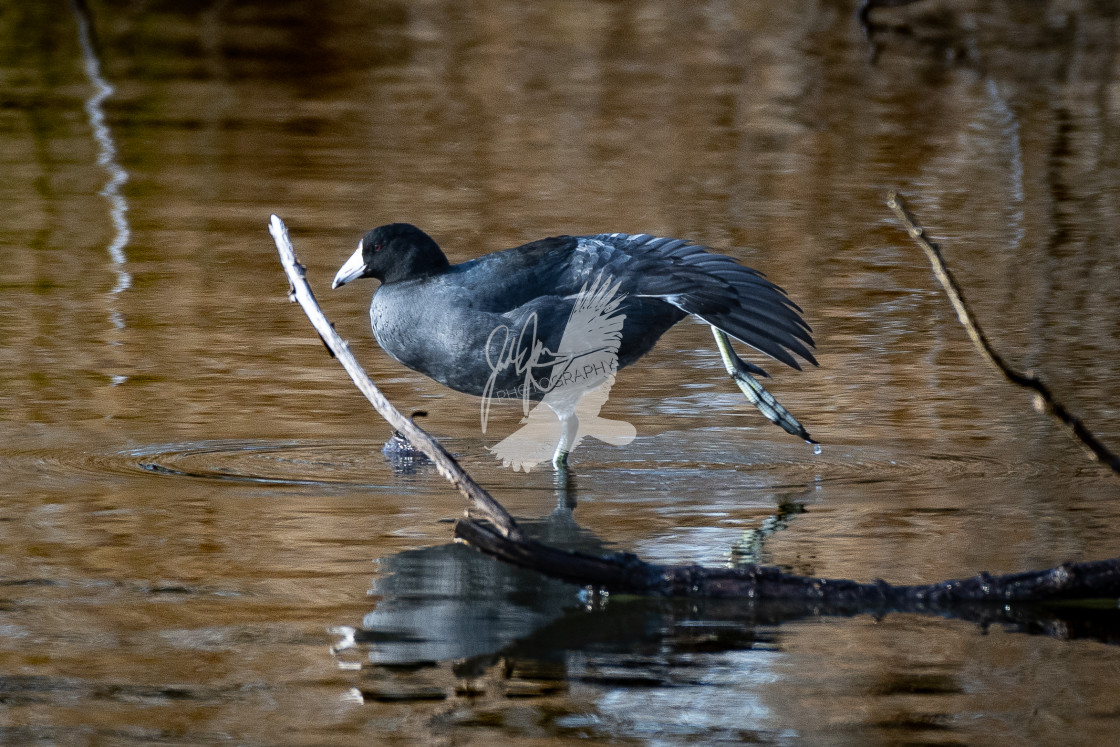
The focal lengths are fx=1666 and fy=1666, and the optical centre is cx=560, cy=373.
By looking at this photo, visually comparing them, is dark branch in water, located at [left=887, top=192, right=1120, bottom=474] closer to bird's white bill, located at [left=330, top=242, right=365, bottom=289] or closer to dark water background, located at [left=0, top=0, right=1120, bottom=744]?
dark water background, located at [left=0, top=0, right=1120, bottom=744]

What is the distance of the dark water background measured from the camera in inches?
159

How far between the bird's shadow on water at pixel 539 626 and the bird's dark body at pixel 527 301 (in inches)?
44.1

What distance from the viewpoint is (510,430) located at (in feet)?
22.7

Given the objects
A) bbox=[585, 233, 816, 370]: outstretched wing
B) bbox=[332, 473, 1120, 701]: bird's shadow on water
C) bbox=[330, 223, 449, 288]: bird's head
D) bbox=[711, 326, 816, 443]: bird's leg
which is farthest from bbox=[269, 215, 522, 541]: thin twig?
bbox=[711, 326, 816, 443]: bird's leg

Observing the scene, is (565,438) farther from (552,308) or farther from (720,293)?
(720,293)

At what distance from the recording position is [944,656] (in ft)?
14.0

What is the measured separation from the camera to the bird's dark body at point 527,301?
19.4ft

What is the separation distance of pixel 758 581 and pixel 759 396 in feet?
6.34

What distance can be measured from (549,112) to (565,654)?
46.3ft

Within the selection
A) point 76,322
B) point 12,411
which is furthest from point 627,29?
point 12,411

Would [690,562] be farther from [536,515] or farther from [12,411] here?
[12,411]

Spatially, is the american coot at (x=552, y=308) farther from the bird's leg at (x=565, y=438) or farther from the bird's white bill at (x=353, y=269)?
the bird's leg at (x=565, y=438)

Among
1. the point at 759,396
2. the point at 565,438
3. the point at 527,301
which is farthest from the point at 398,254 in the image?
the point at 759,396

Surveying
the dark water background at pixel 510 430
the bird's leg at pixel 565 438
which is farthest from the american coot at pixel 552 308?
the dark water background at pixel 510 430
